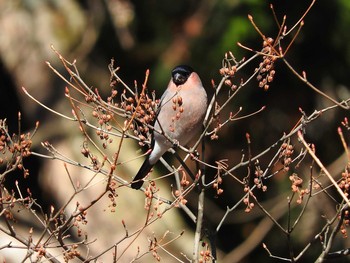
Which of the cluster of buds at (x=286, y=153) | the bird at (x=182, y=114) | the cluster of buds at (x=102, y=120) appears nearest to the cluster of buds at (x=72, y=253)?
the cluster of buds at (x=102, y=120)

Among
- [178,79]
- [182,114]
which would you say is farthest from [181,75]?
[182,114]

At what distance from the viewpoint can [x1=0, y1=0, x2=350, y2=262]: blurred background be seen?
656 centimetres

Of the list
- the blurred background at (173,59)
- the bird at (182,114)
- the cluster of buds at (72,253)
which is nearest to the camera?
the cluster of buds at (72,253)

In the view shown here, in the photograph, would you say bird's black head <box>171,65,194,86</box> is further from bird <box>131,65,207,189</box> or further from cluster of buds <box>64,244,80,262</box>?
cluster of buds <box>64,244,80,262</box>

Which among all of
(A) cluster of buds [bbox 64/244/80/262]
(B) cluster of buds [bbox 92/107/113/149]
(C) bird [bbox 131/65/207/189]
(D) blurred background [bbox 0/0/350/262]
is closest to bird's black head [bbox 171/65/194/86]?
(C) bird [bbox 131/65/207/189]

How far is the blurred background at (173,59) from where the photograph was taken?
6.56 meters

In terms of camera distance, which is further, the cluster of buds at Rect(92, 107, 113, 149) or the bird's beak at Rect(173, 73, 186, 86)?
the bird's beak at Rect(173, 73, 186, 86)

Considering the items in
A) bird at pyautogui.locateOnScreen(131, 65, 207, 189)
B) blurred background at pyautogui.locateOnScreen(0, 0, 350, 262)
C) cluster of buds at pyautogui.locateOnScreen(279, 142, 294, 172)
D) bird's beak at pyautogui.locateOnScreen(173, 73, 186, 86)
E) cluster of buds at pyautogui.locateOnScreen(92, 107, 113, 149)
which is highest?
cluster of buds at pyautogui.locateOnScreen(92, 107, 113, 149)

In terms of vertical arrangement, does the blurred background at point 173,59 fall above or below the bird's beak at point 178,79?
below

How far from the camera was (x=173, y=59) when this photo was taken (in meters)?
7.09

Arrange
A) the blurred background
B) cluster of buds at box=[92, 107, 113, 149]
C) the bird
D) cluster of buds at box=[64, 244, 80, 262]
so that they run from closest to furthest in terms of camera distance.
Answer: cluster of buds at box=[64, 244, 80, 262], cluster of buds at box=[92, 107, 113, 149], the bird, the blurred background

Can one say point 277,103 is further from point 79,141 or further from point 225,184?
point 79,141

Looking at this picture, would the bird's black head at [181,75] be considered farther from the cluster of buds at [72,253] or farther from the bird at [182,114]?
the cluster of buds at [72,253]

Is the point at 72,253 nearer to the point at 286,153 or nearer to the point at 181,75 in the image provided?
the point at 286,153
